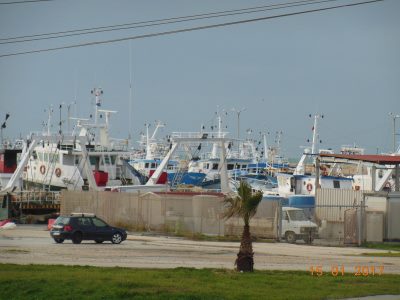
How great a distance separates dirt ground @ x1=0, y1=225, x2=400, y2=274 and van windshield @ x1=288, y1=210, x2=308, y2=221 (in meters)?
1.99

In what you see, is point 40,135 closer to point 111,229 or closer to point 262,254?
point 111,229

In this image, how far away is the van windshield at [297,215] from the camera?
150 feet

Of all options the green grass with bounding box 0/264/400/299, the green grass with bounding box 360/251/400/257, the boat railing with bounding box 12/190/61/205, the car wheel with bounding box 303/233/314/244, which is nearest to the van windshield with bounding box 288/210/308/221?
the car wheel with bounding box 303/233/314/244

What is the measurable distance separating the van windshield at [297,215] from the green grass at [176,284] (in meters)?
19.9

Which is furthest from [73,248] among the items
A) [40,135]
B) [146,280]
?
[40,135]

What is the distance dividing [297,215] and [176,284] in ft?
82.6

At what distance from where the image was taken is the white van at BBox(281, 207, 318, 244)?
1785 inches

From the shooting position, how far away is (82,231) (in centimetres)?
4081

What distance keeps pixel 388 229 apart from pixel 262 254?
11729 millimetres

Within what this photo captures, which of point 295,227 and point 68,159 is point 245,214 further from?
point 68,159

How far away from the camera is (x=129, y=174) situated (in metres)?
73.6

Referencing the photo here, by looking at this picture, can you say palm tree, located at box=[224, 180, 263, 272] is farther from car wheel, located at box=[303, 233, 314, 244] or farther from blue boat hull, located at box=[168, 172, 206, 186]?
blue boat hull, located at box=[168, 172, 206, 186]

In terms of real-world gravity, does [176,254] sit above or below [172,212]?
below

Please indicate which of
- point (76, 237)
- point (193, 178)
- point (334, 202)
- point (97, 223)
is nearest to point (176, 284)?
point (76, 237)
